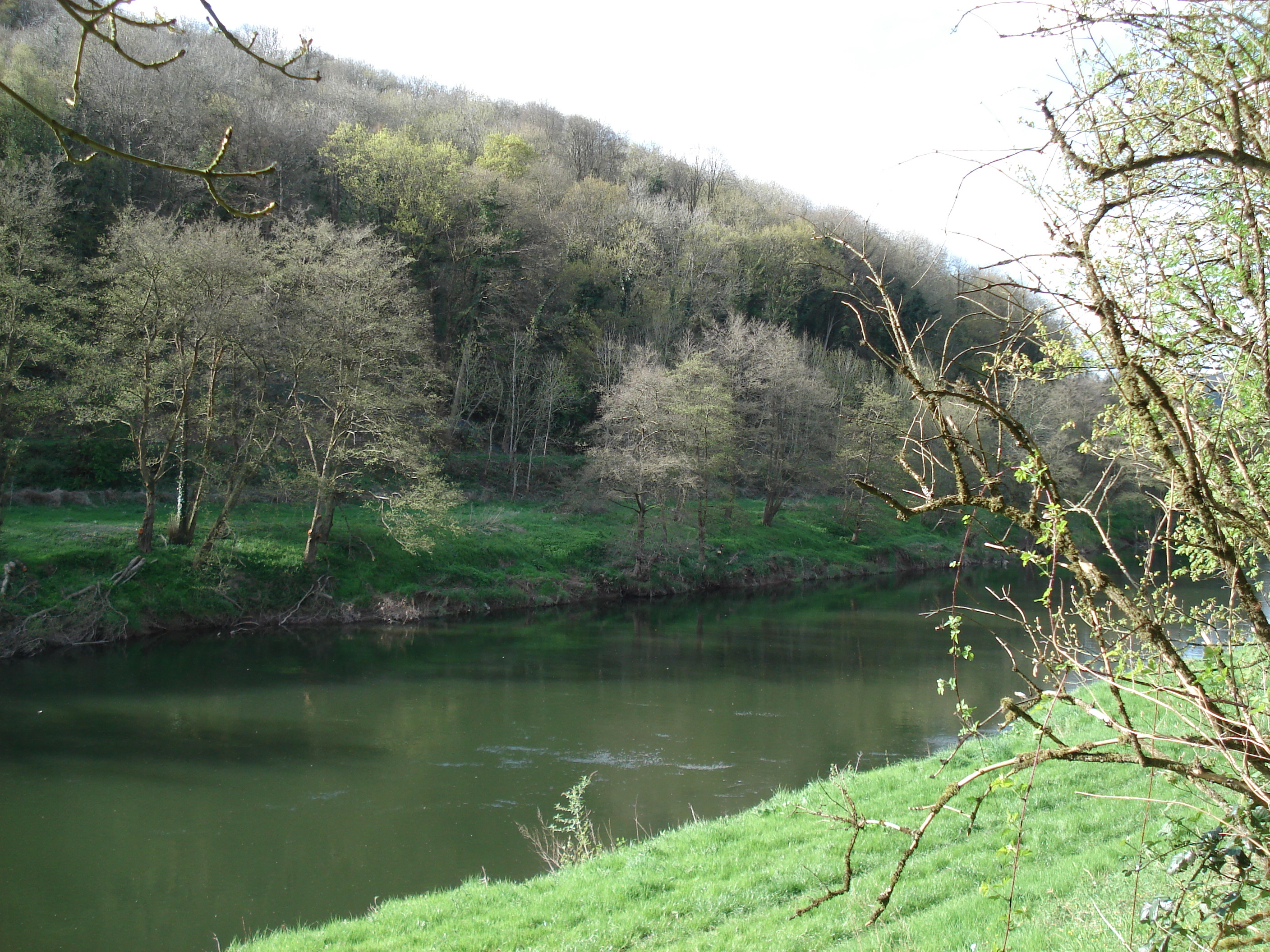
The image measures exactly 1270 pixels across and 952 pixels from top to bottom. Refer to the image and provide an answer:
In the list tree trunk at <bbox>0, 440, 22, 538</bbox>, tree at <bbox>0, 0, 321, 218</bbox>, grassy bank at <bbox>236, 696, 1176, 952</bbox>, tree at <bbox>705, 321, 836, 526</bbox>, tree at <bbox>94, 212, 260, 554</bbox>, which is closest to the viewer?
tree at <bbox>0, 0, 321, 218</bbox>

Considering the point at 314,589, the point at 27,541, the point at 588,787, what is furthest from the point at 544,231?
the point at 588,787

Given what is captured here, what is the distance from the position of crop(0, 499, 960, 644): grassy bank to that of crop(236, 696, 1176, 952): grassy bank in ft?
50.1

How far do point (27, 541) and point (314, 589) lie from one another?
6433 millimetres

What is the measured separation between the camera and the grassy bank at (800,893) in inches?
218

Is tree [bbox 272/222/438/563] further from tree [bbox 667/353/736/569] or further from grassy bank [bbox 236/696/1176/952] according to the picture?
grassy bank [bbox 236/696/1176/952]

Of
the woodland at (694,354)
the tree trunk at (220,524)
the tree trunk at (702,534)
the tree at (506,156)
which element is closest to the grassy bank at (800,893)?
the woodland at (694,354)

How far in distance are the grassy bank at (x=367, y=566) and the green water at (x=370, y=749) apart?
1.45 metres

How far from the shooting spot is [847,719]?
51.3ft

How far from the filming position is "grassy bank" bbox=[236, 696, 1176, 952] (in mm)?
5539

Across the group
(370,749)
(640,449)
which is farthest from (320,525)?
(370,749)

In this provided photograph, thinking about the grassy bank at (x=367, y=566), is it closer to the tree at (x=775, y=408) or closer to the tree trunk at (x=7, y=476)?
the tree trunk at (x=7, y=476)

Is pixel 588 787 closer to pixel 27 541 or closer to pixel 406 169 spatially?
pixel 27 541

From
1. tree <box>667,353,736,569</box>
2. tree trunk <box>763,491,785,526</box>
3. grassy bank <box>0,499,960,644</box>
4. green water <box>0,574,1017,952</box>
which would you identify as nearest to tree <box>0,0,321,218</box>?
green water <box>0,574,1017,952</box>

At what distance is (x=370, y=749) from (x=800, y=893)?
8.44m
